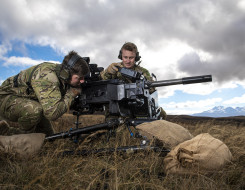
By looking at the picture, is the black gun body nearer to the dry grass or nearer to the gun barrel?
the gun barrel

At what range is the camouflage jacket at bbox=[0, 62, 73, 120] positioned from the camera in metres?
3.48

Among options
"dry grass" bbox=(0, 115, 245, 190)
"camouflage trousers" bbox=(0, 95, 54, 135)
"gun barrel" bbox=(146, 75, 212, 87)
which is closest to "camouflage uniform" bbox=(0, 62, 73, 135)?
"camouflage trousers" bbox=(0, 95, 54, 135)

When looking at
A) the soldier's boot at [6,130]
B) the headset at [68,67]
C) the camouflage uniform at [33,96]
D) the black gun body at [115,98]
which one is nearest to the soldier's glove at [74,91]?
the camouflage uniform at [33,96]

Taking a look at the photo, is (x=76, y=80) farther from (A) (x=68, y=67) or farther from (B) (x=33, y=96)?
(B) (x=33, y=96)

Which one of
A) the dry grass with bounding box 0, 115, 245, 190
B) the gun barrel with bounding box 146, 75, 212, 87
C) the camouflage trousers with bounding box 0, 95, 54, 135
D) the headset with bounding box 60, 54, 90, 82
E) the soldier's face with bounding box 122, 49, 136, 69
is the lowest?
the dry grass with bounding box 0, 115, 245, 190

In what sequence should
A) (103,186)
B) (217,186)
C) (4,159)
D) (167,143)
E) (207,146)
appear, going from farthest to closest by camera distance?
1. (167,143)
2. (4,159)
3. (207,146)
4. (217,186)
5. (103,186)

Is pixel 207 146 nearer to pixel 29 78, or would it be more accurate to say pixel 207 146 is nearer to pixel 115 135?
pixel 115 135

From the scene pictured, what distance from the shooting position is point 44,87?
3490 millimetres

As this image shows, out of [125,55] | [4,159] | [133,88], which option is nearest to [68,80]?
[133,88]

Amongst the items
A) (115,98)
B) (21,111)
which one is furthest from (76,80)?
(21,111)

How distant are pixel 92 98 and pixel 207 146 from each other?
8.17ft

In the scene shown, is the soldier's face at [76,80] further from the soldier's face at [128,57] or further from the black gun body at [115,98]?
the soldier's face at [128,57]

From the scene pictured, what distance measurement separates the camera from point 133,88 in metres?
4.04

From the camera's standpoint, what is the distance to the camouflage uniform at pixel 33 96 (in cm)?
350
